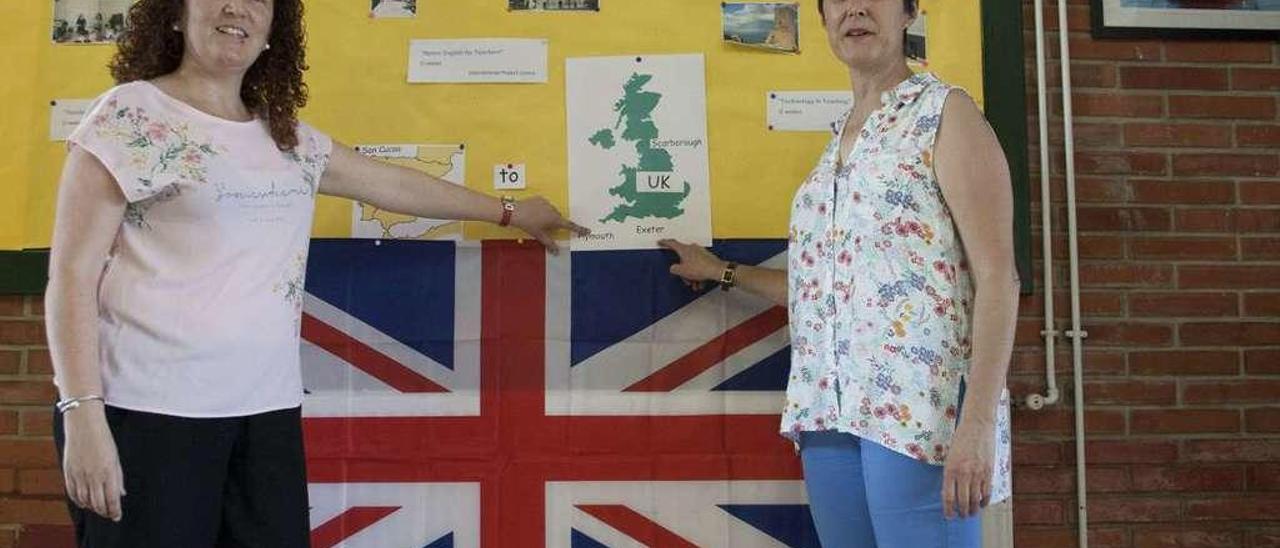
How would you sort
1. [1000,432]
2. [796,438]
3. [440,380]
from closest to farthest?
[1000,432], [796,438], [440,380]

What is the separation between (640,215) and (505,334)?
375mm

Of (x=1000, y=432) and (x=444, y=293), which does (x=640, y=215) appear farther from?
(x=1000, y=432)

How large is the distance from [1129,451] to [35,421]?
2.31 m

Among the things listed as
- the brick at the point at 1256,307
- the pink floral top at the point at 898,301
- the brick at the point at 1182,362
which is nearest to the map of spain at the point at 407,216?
the pink floral top at the point at 898,301

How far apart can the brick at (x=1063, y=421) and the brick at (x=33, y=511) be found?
200cm

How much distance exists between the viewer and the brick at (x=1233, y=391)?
2.14 meters

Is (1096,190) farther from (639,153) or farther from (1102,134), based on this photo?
(639,153)

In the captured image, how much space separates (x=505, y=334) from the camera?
209 cm

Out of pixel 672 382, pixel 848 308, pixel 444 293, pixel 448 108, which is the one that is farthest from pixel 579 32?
pixel 848 308

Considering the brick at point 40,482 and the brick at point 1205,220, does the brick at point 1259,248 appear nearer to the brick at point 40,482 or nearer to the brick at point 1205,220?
the brick at point 1205,220

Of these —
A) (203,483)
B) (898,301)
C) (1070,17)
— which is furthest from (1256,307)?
(203,483)

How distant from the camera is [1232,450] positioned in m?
2.13

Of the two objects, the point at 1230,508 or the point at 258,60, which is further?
the point at 1230,508

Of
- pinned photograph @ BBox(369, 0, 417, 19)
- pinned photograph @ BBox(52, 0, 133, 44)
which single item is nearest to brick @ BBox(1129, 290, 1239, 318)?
pinned photograph @ BBox(369, 0, 417, 19)
